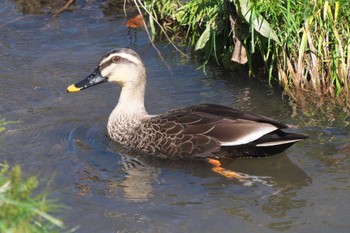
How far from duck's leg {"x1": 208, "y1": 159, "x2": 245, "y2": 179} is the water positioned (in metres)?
0.07

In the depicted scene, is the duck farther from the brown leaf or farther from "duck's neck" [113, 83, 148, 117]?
the brown leaf

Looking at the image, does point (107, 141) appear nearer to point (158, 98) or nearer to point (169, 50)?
point (158, 98)

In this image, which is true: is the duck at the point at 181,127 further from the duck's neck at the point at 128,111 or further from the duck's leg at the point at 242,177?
the duck's leg at the point at 242,177

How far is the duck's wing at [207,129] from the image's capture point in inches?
276

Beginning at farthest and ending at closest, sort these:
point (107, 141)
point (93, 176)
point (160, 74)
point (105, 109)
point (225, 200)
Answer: point (160, 74)
point (105, 109)
point (107, 141)
point (93, 176)
point (225, 200)

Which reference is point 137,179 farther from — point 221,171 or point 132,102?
point 132,102

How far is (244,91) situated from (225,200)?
2.54 metres

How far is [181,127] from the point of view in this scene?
24.2 ft

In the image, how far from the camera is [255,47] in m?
8.63

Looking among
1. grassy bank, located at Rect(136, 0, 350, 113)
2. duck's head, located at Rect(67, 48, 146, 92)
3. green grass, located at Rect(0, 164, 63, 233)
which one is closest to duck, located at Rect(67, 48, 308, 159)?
duck's head, located at Rect(67, 48, 146, 92)

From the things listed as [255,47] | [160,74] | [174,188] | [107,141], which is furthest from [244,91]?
[174,188]

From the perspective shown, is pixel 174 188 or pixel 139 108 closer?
pixel 174 188

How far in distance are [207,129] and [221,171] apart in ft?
1.42

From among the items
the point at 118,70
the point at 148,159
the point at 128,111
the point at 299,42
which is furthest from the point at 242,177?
the point at 118,70
